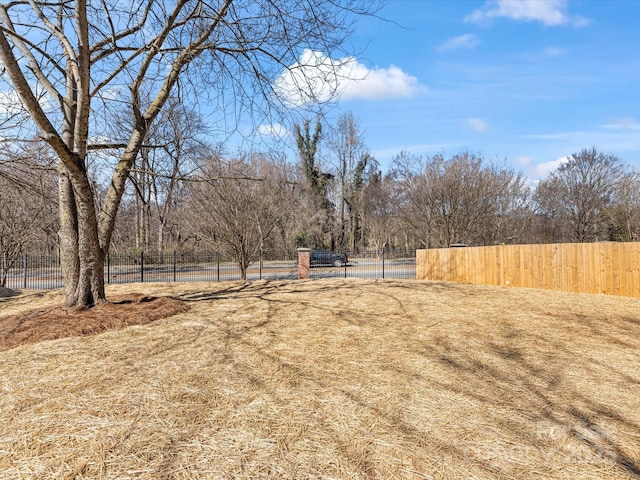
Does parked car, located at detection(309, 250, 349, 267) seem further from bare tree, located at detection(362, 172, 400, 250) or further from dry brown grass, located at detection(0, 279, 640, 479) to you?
dry brown grass, located at detection(0, 279, 640, 479)

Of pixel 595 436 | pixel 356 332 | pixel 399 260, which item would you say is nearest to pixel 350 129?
pixel 399 260

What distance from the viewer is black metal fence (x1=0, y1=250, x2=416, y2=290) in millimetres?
14781

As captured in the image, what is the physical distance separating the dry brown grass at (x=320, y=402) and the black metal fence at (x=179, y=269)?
9.66 meters

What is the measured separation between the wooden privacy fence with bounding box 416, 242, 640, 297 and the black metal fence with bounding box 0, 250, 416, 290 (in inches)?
132

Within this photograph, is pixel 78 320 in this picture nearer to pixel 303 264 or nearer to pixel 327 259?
pixel 303 264

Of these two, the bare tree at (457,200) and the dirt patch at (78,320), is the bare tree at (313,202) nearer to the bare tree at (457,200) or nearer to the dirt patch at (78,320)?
the bare tree at (457,200)

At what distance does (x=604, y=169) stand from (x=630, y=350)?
3010 cm

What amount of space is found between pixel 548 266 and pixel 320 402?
34.8ft

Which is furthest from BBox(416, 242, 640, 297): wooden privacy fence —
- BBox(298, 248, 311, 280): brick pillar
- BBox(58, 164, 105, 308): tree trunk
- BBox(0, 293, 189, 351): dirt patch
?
BBox(58, 164, 105, 308): tree trunk

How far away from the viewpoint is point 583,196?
29047 millimetres

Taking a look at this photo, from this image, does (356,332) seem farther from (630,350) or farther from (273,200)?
(273,200)

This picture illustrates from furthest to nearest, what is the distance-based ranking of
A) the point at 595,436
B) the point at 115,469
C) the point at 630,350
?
the point at 630,350 < the point at 595,436 < the point at 115,469

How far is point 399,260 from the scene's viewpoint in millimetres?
20078

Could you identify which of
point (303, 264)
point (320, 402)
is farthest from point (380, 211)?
point (320, 402)
